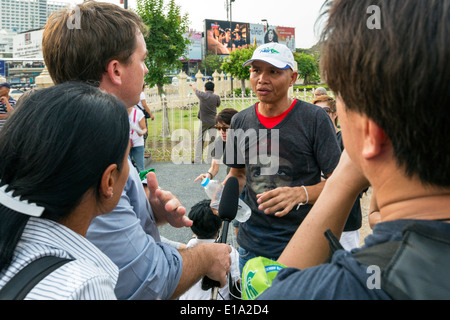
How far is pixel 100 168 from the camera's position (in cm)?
116

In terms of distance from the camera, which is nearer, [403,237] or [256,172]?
[403,237]

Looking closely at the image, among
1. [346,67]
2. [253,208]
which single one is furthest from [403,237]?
[253,208]

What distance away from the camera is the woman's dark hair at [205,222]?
3062 mm

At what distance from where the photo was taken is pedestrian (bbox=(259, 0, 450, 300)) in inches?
26.8

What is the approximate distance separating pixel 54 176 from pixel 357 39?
89 cm

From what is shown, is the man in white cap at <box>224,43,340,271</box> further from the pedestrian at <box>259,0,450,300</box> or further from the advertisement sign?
the advertisement sign

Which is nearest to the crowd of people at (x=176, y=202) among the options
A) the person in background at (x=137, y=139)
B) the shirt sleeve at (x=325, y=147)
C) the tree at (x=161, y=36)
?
the shirt sleeve at (x=325, y=147)

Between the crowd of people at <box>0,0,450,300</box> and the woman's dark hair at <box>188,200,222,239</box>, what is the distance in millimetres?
1058

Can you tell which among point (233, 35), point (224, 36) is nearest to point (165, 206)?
point (224, 36)

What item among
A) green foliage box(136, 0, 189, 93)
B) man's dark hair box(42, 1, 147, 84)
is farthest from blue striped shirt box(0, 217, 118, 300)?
green foliage box(136, 0, 189, 93)

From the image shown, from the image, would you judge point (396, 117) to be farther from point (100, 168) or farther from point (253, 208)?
point (253, 208)

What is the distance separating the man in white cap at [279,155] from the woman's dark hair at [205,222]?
0.92 feet

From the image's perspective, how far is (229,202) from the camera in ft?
5.75

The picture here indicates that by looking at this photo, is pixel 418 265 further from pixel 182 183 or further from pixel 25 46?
pixel 25 46
